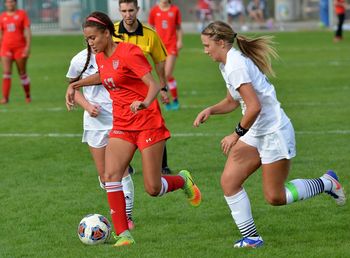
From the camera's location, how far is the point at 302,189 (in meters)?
8.50

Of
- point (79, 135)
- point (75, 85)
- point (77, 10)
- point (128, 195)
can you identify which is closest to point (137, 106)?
point (75, 85)

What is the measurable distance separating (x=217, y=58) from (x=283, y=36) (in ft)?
115

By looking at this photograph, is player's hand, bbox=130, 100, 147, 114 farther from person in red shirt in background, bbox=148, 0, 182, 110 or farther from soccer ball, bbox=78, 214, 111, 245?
person in red shirt in background, bbox=148, 0, 182, 110

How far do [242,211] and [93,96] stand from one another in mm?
2563

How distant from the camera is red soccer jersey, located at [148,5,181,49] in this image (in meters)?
19.4

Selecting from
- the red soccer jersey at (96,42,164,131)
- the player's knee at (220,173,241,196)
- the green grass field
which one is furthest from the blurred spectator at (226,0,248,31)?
the player's knee at (220,173,241,196)

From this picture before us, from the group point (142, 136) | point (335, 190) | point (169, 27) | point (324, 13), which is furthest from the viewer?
point (324, 13)

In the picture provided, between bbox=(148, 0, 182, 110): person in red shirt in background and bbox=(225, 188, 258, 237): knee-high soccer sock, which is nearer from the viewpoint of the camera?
bbox=(225, 188, 258, 237): knee-high soccer sock

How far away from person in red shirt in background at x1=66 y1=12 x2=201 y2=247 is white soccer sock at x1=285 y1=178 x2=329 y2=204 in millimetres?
1194

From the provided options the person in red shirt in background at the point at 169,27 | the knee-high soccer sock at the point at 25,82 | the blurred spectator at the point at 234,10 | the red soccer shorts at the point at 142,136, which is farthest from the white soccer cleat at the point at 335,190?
the blurred spectator at the point at 234,10

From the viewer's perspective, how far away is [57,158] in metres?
13.7

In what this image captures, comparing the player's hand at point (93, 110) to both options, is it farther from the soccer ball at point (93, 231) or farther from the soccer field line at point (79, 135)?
the soccer field line at point (79, 135)

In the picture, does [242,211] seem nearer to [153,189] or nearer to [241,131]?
[241,131]

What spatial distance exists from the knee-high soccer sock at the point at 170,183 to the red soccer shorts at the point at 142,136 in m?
0.61
